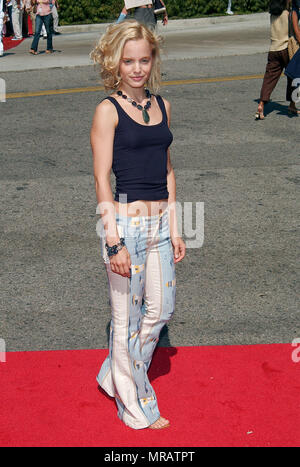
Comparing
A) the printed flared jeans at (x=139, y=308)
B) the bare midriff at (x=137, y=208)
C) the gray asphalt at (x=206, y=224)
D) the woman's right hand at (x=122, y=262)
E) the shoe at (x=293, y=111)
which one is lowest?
the gray asphalt at (x=206, y=224)

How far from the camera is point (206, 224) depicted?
637 cm

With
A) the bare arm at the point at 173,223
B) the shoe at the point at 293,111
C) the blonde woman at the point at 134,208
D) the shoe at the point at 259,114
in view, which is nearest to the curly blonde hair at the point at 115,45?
the blonde woman at the point at 134,208

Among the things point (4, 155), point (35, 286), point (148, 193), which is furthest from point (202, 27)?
point (148, 193)

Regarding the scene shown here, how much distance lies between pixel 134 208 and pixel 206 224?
3063mm

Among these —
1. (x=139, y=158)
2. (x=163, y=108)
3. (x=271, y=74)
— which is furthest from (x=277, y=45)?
(x=139, y=158)

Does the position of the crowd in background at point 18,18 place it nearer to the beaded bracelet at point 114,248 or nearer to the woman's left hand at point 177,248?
the woman's left hand at point 177,248

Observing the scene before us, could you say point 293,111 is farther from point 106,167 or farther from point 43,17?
point 43,17

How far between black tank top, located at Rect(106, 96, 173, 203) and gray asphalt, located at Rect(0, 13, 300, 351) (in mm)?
1407

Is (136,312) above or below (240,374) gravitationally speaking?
above

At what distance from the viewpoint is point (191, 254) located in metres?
5.77

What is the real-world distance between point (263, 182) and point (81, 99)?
4.89 m

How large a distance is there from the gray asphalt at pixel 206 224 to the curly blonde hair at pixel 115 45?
183 cm

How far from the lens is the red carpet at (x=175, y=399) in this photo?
3.50m

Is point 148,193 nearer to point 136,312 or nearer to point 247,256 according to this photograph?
point 136,312
